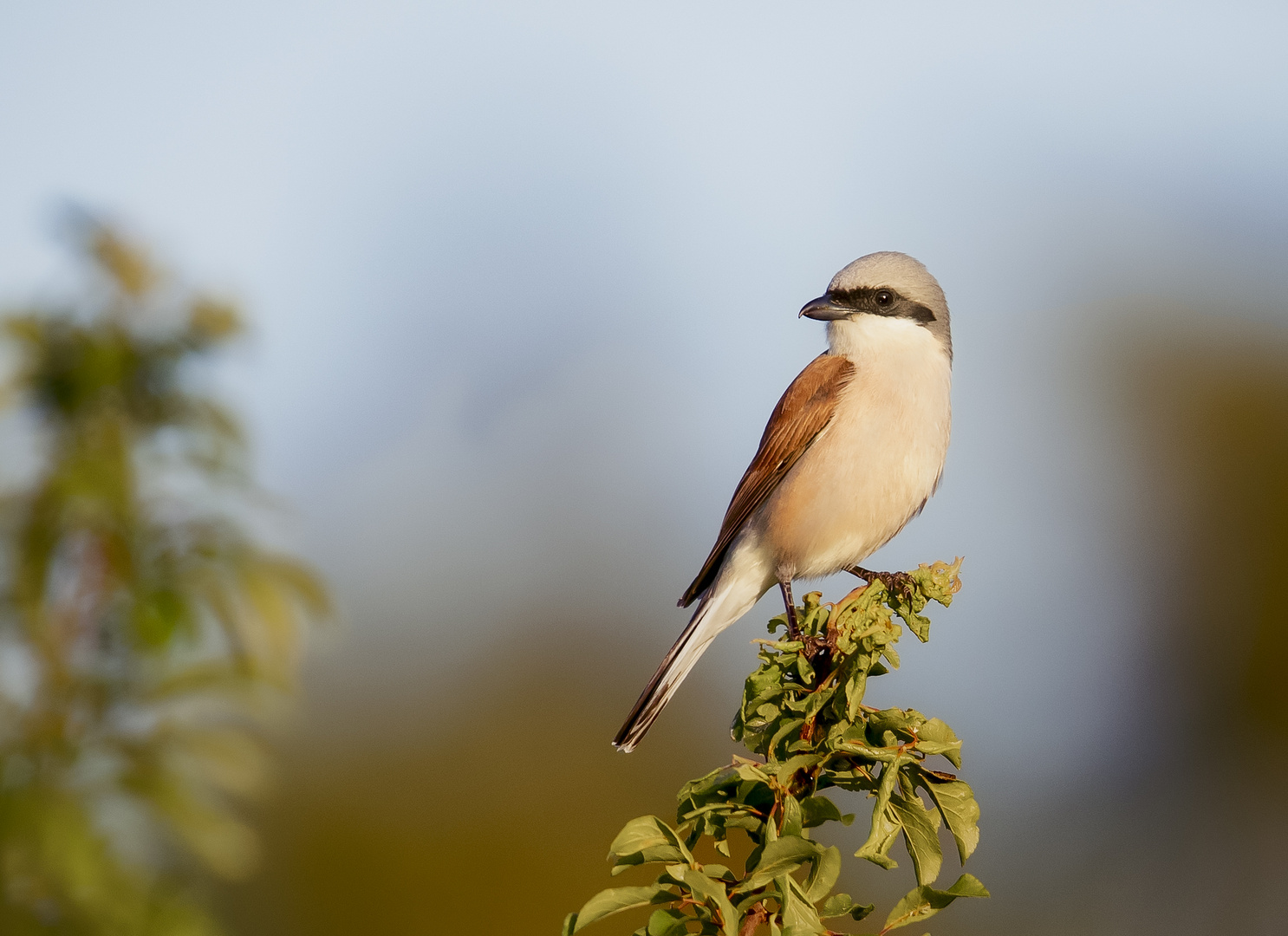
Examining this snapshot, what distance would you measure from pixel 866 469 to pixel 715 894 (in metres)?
2.86

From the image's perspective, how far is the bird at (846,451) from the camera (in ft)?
14.8

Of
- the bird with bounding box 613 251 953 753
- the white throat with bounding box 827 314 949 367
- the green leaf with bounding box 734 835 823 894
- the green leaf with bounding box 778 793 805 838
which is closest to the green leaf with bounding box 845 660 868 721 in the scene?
the green leaf with bounding box 778 793 805 838

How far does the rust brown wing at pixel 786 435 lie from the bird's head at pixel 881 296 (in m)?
0.21

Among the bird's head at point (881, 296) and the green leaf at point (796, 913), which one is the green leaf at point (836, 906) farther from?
the bird's head at point (881, 296)

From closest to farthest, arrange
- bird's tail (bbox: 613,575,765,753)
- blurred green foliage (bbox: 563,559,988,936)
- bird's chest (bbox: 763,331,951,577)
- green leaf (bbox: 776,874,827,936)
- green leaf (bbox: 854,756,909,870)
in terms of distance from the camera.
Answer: green leaf (bbox: 776,874,827,936), blurred green foliage (bbox: 563,559,988,936), green leaf (bbox: 854,756,909,870), bird's tail (bbox: 613,575,765,753), bird's chest (bbox: 763,331,951,577)

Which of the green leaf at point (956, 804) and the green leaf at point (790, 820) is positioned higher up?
the green leaf at point (790, 820)

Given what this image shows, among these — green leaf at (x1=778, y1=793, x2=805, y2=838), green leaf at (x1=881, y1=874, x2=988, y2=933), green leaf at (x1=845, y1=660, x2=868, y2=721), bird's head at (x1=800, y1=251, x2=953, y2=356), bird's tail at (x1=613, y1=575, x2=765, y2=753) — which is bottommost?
green leaf at (x1=881, y1=874, x2=988, y2=933)

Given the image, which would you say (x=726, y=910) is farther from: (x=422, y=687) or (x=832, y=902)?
(x=422, y=687)

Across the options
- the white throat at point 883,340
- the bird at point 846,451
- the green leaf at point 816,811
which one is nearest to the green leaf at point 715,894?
the green leaf at point 816,811

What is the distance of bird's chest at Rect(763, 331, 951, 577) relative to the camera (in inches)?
177

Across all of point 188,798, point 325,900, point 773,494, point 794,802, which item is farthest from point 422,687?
point 794,802

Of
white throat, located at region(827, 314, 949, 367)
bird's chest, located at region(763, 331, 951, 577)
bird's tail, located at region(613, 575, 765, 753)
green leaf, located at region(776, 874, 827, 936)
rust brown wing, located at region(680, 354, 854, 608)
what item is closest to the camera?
green leaf, located at region(776, 874, 827, 936)

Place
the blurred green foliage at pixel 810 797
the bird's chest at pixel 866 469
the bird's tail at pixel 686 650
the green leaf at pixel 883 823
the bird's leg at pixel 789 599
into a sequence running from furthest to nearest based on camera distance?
1. the bird's chest at pixel 866 469
2. the bird's tail at pixel 686 650
3. the bird's leg at pixel 789 599
4. the green leaf at pixel 883 823
5. the blurred green foliage at pixel 810 797

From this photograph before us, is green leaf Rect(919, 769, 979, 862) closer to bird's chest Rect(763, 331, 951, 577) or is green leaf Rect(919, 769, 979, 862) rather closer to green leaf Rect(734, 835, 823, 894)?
green leaf Rect(734, 835, 823, 894)
